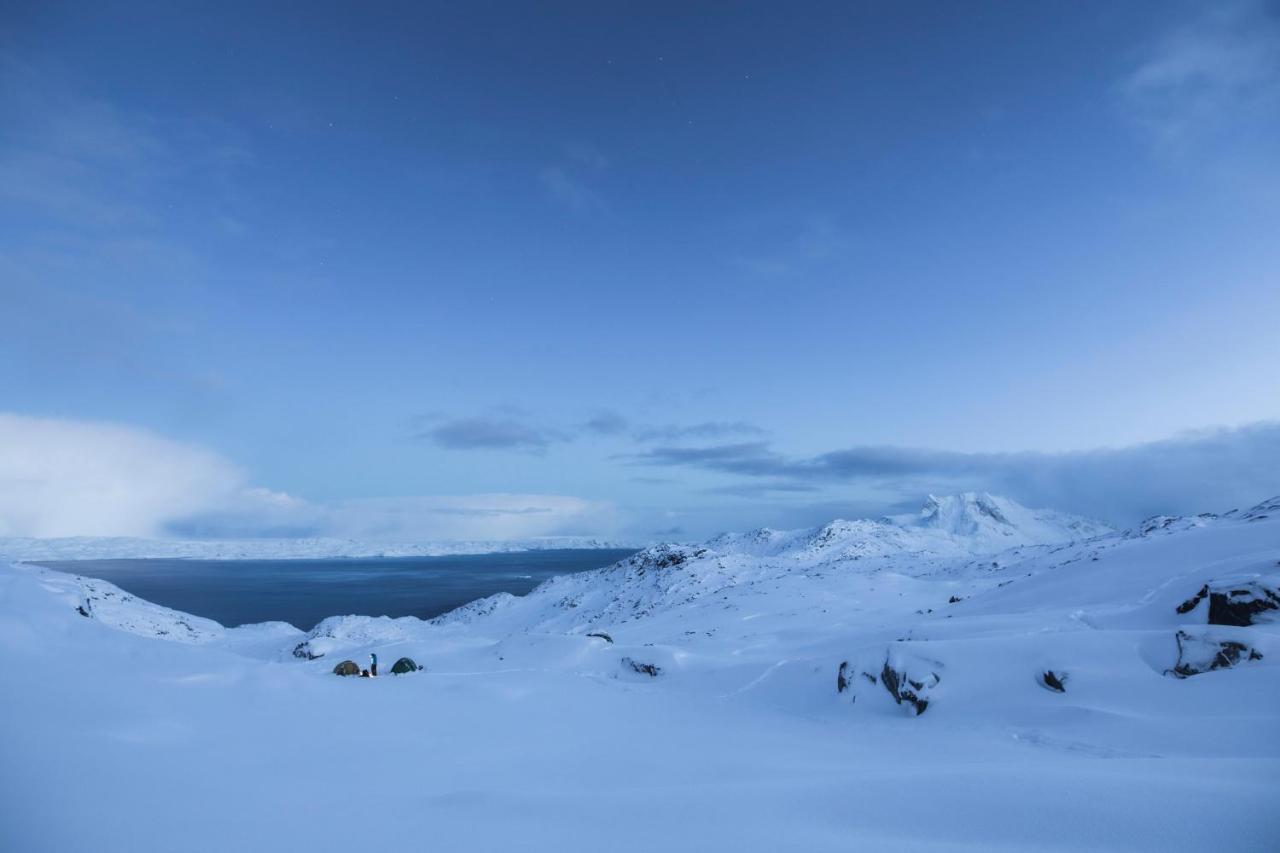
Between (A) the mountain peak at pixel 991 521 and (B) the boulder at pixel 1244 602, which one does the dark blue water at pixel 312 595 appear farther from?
(A) the mountain peak at pixel 991 521

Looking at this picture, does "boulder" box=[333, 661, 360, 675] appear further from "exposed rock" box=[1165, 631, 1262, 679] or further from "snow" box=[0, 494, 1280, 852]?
"exposed rock" box=[1165, 631, 1262, 679]

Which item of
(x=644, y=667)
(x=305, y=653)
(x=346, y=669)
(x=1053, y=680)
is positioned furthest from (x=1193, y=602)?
(x=305, y=653)

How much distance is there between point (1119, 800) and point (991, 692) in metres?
6.87

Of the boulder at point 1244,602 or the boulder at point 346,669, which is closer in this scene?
the boulder at point 1244,602

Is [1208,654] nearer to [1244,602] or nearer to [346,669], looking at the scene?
[1244,602]

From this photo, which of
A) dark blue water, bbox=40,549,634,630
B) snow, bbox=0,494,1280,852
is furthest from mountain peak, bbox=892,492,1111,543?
snow, bbox=0,494,1280,852

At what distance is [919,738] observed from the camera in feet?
29.2

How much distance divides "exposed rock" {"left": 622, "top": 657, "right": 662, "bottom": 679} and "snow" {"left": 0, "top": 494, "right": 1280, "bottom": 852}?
523mm

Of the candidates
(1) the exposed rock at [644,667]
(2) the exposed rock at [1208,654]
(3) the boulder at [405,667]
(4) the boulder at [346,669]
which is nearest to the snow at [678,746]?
(2) the exposed rock at [1208,654]

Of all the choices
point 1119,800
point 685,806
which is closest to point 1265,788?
point 1119,800

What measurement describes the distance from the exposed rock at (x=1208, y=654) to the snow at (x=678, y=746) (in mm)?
51

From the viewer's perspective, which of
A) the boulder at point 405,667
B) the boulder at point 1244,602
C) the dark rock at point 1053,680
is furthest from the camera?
the boulder at point 405,667

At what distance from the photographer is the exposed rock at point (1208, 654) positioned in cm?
943

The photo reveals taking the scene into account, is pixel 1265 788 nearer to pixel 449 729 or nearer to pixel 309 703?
pixel 449 729
